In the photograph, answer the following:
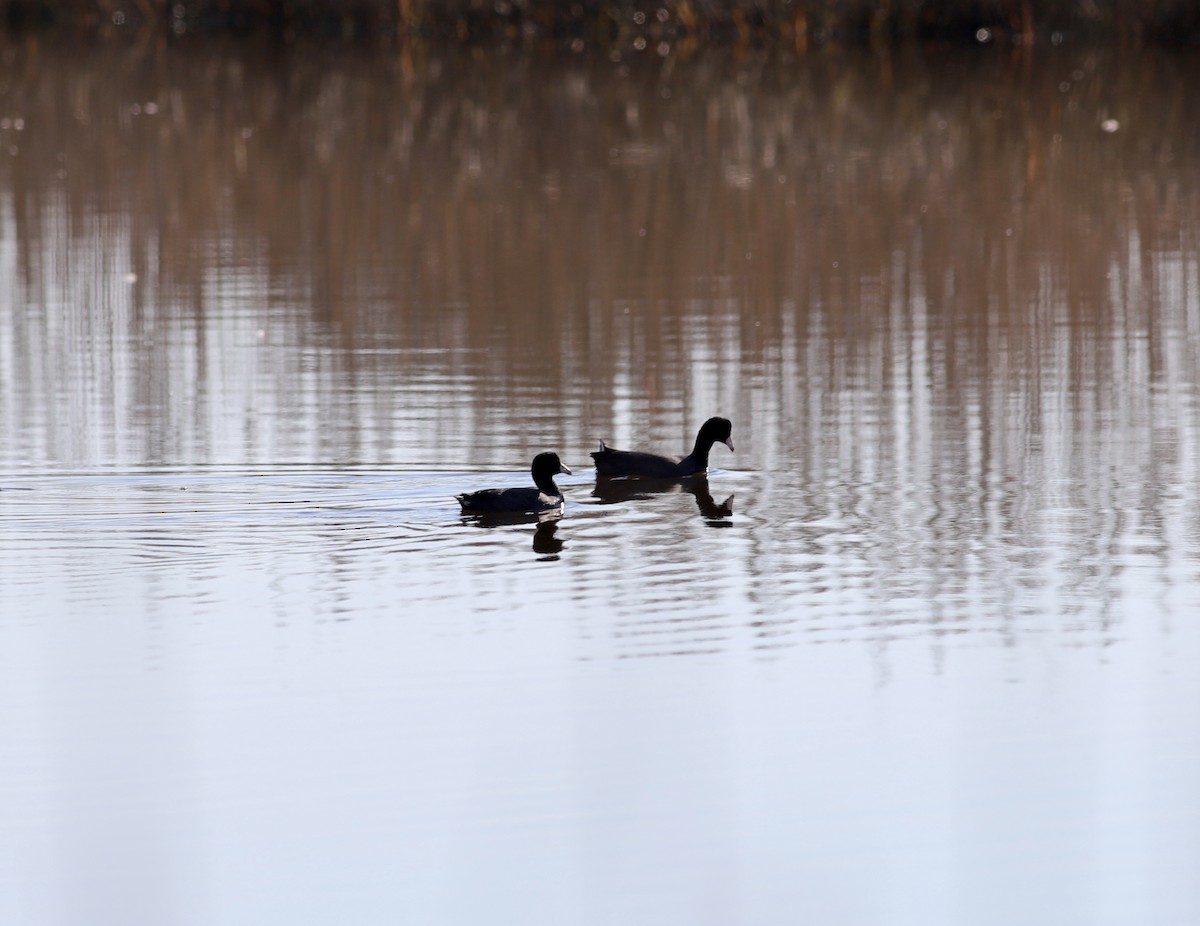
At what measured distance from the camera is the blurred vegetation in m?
29.7

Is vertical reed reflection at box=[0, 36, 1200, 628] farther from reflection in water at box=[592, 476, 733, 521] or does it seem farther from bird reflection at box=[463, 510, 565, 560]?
bird reflection at box=[463, 510, 565, 560]

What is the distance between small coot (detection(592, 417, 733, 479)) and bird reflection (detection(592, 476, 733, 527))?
0.03m

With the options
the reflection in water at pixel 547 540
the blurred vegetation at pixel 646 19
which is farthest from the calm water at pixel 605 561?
the blurred vegetation at pixel 646 19

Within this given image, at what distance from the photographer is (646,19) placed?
106 feet

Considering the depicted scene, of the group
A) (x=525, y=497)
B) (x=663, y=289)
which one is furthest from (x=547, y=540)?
(x=663, y=289)

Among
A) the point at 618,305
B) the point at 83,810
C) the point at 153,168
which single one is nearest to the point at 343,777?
the point at 83,810

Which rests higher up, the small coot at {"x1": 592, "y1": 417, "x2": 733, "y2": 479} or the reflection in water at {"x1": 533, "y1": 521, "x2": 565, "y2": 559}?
the small coot at {"x1": 592, "y1": 417, "x2": 733, "y2": 479}

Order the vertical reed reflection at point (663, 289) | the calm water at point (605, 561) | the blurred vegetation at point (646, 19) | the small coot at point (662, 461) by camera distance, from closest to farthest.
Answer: the calm water at point (605, 561) → the small coot at point (662, 461) → the vertical reed reflection at point (663, 289) → the blurred vegetation at point (646, 19)

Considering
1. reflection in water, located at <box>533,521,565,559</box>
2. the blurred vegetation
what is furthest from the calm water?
the blurred vegetation

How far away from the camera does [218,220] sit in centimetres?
1775

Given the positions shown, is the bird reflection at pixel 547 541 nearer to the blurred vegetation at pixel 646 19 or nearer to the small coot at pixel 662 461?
the small coot at pixel 662 461

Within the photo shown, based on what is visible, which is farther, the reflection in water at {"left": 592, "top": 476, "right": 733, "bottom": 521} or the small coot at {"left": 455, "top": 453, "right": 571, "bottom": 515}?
the reflection in water at {"left": 592, "top": 476, "right": 733, "bottom": 521}

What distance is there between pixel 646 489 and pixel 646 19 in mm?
23860

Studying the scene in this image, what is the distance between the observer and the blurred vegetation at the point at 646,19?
2966 centimetres
